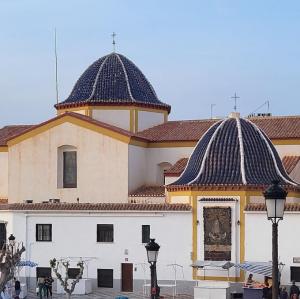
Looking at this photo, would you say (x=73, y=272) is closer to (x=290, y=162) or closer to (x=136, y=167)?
(x=136, y=167)

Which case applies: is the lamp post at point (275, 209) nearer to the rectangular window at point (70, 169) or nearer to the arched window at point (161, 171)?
the rectangular window at point (70, 169)

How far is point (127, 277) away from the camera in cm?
3669

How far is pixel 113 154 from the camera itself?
41906 millimetres

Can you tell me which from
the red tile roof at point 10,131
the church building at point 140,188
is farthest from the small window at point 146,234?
the red tile roof at point 10,131

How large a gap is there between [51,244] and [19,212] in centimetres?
215

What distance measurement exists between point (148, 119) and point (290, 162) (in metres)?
9.19

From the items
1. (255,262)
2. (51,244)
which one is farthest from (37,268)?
(255,262)

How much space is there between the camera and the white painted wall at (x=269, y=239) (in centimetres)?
3397

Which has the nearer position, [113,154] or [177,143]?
[113,154]

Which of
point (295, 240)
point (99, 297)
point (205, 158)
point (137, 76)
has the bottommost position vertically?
point (99, 297)

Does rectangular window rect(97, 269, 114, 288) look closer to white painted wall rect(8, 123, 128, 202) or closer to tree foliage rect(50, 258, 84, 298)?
tree foliage rect(50, 258, 84, 298)

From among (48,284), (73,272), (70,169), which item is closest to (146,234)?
(73,272)

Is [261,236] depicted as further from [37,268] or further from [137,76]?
[137,76]

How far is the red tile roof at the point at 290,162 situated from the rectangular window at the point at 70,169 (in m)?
10.2
